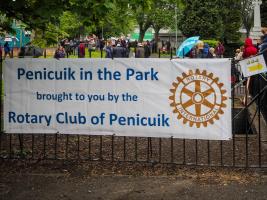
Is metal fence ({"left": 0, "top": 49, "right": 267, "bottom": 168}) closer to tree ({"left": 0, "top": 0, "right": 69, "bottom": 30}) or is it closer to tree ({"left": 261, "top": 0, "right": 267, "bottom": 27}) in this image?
tree ({"left": 0, "top": 0, "right": 69, "bottom": 30})

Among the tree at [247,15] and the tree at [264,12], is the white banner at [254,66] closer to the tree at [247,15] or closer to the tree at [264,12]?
the tree at [264,12]

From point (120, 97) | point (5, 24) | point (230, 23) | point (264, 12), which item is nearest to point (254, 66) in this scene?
point (120, 97)

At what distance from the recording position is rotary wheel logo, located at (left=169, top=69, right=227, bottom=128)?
724cm

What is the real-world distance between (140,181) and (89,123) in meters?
1.16

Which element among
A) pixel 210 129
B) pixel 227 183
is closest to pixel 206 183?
pixel 227 183

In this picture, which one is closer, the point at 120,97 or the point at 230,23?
the point at 120,97

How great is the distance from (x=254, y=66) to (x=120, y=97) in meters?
2.09

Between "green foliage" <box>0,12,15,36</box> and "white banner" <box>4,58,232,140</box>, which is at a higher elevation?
"green foliage" <box>0,12,15,36</box>

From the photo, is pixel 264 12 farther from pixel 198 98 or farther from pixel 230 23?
pixel 198 98

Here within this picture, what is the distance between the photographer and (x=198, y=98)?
287 inches

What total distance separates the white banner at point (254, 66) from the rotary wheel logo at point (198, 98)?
40.4 inches

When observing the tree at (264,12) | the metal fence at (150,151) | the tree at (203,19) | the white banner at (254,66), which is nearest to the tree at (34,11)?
the metal fence at (150,151)

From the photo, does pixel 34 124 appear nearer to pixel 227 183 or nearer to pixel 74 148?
pixel 74 148

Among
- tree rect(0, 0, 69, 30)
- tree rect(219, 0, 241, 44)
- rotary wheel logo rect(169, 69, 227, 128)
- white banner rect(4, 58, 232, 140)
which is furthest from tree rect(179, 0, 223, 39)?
rotary wheel logo rect(169, 69, 227, 128)
